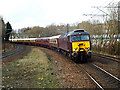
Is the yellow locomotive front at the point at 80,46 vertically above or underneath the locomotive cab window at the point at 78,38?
underneath

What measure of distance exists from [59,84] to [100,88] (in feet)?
7.03

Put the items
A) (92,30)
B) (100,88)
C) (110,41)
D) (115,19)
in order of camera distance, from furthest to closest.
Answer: (92,30)
(110,41)
(115,19)
(100,88)

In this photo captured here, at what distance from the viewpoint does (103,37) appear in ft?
90.3

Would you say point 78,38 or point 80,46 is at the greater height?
point 78,38

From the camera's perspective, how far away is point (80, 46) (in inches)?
556

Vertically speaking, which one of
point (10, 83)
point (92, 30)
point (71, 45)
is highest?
point (92, 30)

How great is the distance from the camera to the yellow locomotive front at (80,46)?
13.9 meters

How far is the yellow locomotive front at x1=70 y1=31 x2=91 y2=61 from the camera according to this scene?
13898 mm

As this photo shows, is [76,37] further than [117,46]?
No

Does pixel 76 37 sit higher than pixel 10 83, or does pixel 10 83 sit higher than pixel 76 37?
pixel 76 37

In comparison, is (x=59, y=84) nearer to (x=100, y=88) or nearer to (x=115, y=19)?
(x=100, y=88)

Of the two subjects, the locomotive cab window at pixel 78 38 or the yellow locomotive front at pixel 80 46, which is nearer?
the yellow locomotive front at pixel 80 46

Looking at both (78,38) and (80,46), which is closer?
(80,46)

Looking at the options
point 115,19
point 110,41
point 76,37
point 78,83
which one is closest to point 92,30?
point 110,41
